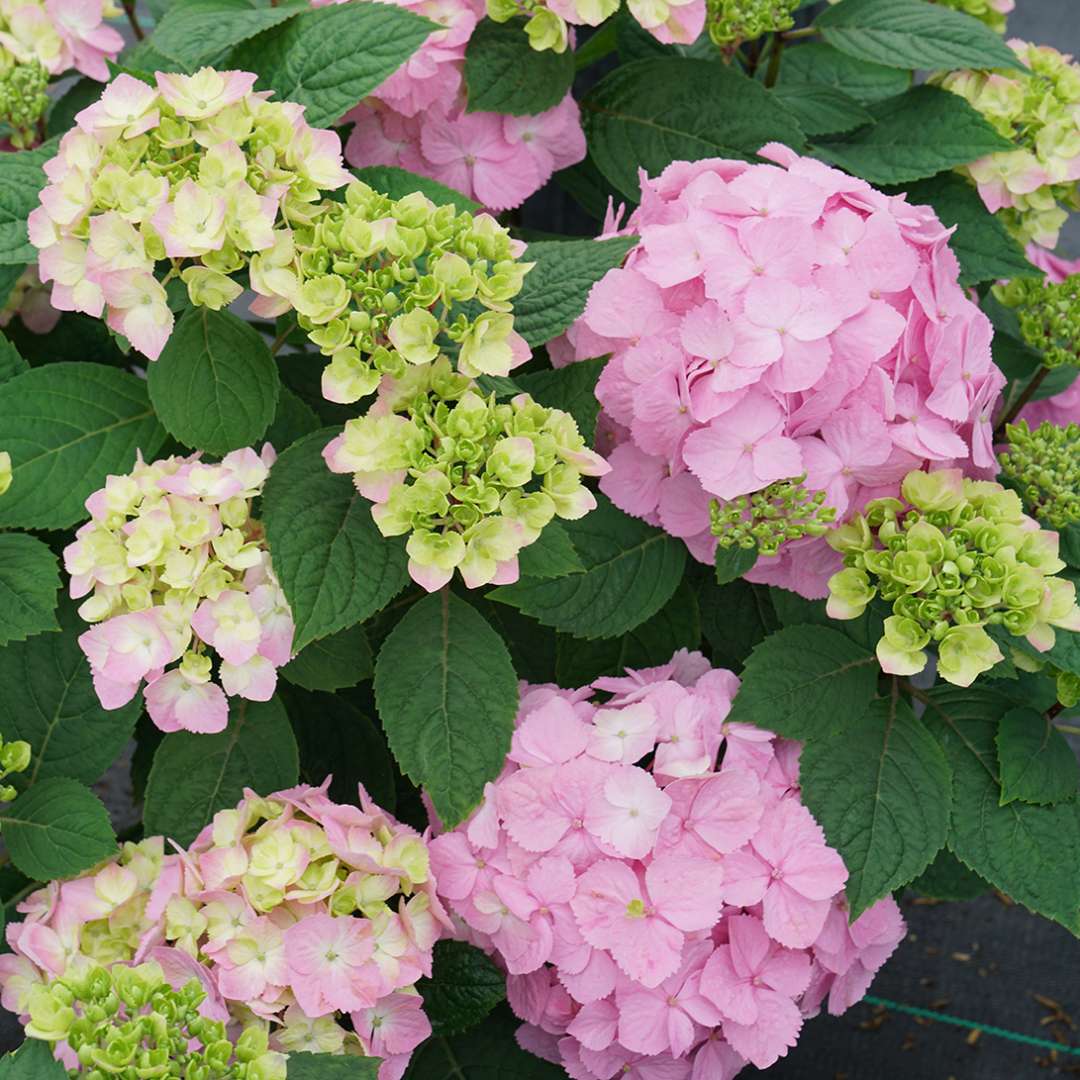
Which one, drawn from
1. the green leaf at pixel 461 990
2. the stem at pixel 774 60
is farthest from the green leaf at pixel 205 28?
the green leaf at pixel 461 990

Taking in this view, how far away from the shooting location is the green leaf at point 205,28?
106 centimetres

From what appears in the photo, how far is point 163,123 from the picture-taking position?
2.98ft

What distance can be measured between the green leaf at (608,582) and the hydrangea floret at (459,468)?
0.15 m

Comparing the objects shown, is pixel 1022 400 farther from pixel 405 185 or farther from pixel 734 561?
pixel 405 185

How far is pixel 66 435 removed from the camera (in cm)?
108

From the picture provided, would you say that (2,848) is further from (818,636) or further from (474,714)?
(818,636)

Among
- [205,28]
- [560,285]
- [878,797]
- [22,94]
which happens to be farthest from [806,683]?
[22,94]

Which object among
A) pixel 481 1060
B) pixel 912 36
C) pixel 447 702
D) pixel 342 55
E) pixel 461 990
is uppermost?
pixel 342 55

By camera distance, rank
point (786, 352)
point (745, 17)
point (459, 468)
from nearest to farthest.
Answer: point (459, 468) < point (786, 352) < point (745, 17)

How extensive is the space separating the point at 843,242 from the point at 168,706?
568 millimetres

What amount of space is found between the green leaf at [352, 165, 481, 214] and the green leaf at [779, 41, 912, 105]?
1.54 ft

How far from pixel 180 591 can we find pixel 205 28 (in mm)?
442

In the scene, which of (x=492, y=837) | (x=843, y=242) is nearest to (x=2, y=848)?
(x=492, y=837)

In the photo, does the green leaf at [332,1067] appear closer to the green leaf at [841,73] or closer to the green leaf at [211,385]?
the green leaf at [211,385]
